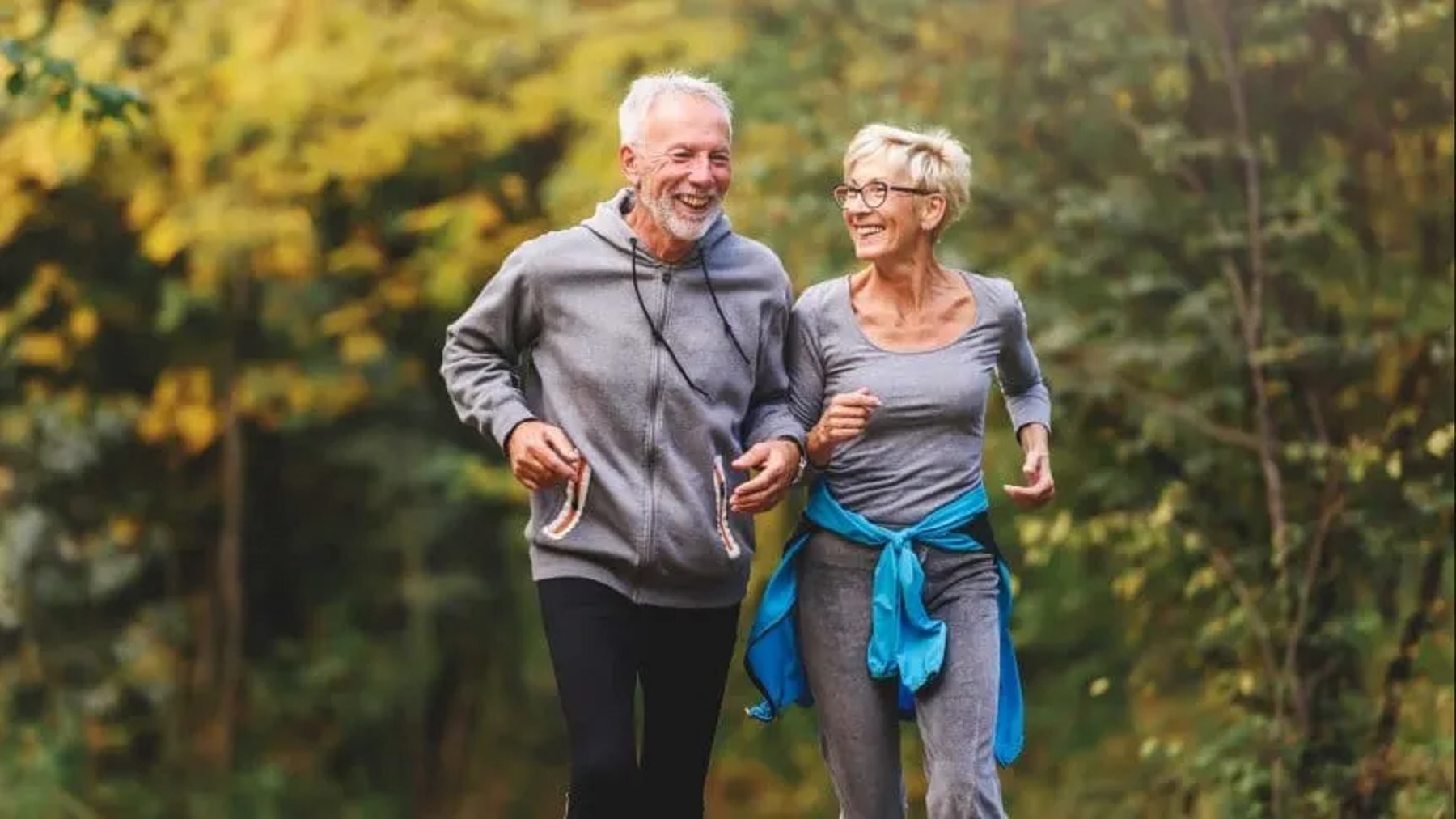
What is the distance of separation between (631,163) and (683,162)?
12cm

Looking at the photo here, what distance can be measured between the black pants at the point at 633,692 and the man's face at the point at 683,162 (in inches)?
27.4

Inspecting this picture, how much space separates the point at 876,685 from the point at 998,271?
4.61 metres

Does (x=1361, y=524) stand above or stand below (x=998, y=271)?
below

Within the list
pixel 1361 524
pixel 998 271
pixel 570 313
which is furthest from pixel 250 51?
pixel 570 313

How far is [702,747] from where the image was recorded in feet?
16.6

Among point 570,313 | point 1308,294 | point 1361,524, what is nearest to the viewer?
point 570,313

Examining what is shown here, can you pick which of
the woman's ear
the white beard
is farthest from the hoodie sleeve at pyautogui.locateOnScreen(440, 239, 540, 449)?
the woman's ear

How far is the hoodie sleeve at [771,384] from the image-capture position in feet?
16.2

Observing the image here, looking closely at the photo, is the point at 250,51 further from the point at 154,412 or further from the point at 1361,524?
the point at 1361,524

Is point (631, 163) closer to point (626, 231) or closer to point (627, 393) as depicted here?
point (626, 231)

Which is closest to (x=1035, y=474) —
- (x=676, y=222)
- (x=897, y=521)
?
(x=897, y=521)

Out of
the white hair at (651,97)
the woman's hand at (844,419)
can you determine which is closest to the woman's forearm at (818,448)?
the woman's hand at (844,419)

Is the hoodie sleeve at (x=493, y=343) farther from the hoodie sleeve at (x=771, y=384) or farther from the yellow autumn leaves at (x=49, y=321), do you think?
the yellow autumn leaves at (x=49, y=321)

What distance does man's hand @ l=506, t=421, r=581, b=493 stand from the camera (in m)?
4.68
